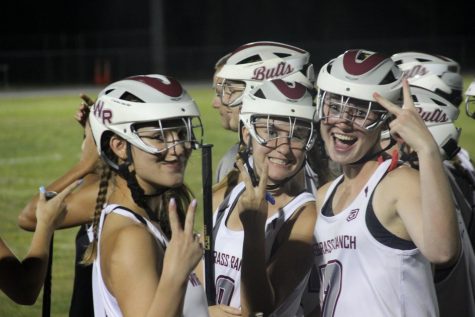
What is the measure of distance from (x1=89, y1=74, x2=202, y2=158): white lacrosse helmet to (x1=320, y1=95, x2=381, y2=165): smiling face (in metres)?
0.65

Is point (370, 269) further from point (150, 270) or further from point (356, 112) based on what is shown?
point (150, 270)

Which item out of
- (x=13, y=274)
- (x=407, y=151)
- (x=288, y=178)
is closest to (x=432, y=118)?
(x=407, y=151)

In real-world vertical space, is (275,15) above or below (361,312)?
below

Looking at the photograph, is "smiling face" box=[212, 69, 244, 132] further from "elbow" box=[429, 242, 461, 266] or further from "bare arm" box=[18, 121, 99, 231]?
"elbow" box=[429, 242, 461, 266]

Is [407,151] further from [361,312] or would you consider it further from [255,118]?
[361,312]

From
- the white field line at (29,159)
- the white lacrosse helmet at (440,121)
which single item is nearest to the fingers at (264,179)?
the white lacrosse helmet at (440,121)

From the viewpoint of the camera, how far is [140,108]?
14.0 feet

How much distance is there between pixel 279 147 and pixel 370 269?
A: 43.2 inches

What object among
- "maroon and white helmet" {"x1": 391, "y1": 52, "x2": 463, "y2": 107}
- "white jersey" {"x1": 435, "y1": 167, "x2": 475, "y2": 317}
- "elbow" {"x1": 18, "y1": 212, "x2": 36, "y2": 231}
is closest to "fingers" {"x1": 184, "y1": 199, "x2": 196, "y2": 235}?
"white jersey" {"x1": 435, "y1": 167, "x2": 475, "y2": 317}

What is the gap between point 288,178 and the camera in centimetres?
514

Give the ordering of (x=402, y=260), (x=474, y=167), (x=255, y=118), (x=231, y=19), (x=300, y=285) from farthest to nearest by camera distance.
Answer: (x=231, y=19), (x=474, y=167), (x=255, y=118), (x=300, y=285), (x=402, y=260)

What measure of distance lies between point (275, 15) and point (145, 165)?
49.1 metres

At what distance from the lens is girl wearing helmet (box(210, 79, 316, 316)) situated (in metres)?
4.73

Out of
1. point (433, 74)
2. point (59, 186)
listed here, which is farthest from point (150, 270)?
point (433, 74)
